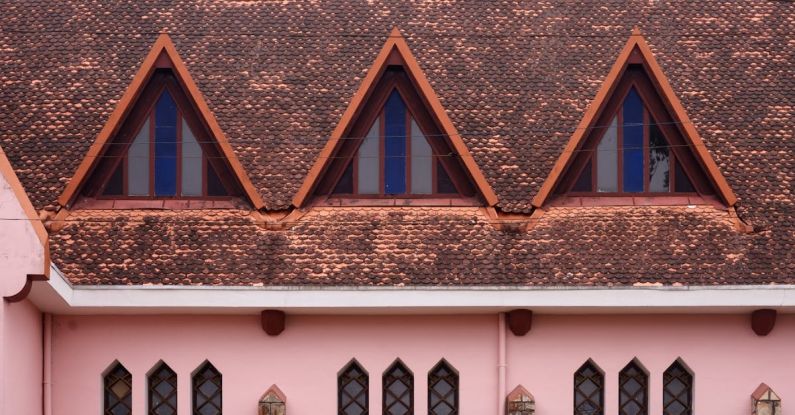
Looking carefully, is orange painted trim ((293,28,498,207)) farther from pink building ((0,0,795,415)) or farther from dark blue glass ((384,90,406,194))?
dark blue glass ((384,90,406,194))

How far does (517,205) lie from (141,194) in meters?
6.02

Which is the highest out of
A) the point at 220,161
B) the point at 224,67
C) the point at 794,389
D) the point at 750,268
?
the point at 224,67

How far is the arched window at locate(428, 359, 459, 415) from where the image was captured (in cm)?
2939

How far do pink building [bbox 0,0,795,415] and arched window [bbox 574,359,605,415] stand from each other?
3 centimetres

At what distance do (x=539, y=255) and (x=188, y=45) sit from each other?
7.56m

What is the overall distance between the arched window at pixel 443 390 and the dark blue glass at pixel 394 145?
2962 millimetres

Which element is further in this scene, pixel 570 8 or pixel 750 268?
pixel 570 8

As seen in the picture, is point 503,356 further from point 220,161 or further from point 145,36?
point 145,36

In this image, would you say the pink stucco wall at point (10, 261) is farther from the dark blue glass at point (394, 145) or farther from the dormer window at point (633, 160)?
the dormer window at point (633, 160)

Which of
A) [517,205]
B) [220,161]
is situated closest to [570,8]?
[517,205]

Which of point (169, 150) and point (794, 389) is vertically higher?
point (169, 150)

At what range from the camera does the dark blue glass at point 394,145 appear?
30.1m

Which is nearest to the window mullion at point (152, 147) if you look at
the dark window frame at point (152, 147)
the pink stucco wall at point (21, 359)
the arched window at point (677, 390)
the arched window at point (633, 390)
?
the dark window frame at point (152, 147)

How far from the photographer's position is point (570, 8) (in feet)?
111
